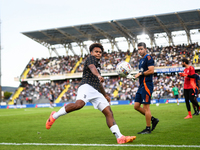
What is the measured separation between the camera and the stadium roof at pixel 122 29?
37.7 metres

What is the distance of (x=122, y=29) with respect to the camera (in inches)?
1626

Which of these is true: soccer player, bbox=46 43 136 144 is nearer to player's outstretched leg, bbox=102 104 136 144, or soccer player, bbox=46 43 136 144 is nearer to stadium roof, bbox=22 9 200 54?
player's outstretched leg, bbox=102 104 136 144

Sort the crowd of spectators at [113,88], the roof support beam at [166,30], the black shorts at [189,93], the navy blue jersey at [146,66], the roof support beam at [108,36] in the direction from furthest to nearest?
1. the roof support beam at [108,36]
2. the roof support beam at [166,30]
3. the crowd of spectators at [113,88]
4. the black shorts at [189,93]
5. the navy blue jersey at [146,66]

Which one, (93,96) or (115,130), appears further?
(93,96)

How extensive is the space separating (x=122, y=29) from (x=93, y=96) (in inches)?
1460

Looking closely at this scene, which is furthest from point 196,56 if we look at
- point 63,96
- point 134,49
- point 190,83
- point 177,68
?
point 190,83

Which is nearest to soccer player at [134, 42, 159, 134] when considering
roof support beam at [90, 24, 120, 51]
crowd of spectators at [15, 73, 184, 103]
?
crowd of spectators at [15, 73, 184, 103]

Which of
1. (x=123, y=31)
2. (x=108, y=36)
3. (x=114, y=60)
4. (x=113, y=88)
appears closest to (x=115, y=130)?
(x=113, y=88)

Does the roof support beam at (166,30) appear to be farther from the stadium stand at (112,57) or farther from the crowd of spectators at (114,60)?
the crowd of spectators at (114,60)

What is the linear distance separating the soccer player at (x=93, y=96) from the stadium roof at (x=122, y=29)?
109 feet

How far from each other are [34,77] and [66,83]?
6971 mm

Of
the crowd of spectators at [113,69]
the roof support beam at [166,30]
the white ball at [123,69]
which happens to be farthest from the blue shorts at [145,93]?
the roof support beam at [166,30]

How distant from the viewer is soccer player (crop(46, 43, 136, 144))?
5.10 meters

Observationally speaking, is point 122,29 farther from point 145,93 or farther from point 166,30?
point 145,93
